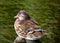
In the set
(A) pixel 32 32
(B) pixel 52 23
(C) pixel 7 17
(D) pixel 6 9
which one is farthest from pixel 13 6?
(A) pixel 32 32

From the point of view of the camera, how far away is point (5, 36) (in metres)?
3.42

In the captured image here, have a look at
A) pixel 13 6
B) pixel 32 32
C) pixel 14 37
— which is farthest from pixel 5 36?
pixel 13 6

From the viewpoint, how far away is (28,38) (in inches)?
134

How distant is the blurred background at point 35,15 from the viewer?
3451 millimetres

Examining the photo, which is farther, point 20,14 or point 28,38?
point 20,14

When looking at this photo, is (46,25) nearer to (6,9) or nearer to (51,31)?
(51,31)

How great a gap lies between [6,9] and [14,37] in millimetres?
819

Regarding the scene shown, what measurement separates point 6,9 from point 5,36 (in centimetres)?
80

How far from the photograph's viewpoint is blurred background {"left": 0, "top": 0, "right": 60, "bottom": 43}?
11.3 ft

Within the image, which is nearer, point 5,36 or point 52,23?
point 5,36

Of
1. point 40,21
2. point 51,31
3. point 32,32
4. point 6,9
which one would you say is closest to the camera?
point 32,32

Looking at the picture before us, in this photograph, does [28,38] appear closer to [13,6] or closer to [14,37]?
[14,37]

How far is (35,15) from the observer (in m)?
4.07

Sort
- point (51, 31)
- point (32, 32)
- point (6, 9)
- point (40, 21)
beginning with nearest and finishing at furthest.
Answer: point (32, 32), point (51, 31), point (40, 21), point (6, 9)
